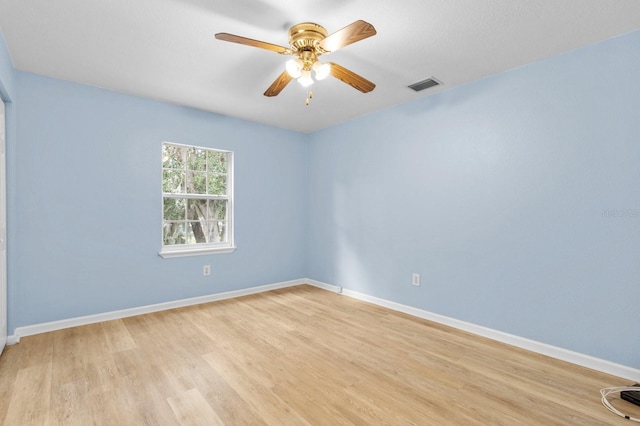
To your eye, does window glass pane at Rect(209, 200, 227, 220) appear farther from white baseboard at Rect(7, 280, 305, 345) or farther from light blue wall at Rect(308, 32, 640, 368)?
light blue wall at Rect(308, 32, 640, 368)

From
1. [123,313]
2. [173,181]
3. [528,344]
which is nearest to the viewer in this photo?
[528,344]

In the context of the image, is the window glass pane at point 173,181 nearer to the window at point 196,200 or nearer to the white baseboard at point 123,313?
the window at point 196,200

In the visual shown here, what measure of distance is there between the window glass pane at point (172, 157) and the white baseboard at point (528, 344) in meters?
2.93

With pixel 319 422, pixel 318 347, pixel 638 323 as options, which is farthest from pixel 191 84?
pixel 638 323

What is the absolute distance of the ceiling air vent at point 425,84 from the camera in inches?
114

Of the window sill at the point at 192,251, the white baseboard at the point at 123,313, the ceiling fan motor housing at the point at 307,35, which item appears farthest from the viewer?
the window sill at the point at 192,251

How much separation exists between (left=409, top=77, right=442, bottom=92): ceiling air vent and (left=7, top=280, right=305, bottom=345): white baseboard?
3.16 metres

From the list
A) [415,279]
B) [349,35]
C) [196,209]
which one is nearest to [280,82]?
[349,35]

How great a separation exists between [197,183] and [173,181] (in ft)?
0.96

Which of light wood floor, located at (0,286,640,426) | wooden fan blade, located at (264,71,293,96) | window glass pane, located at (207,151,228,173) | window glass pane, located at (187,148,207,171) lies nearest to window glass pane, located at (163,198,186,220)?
window glass pane, located at (187,148,207,171)

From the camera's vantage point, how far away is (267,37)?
2.21 meters

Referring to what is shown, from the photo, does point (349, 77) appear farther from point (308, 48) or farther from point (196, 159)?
point (196, 159)

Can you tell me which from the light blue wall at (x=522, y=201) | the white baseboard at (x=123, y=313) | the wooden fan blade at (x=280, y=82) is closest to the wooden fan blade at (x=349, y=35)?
the wooden fan blade at (x=280, y=82)

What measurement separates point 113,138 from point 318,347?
294 centimetres
